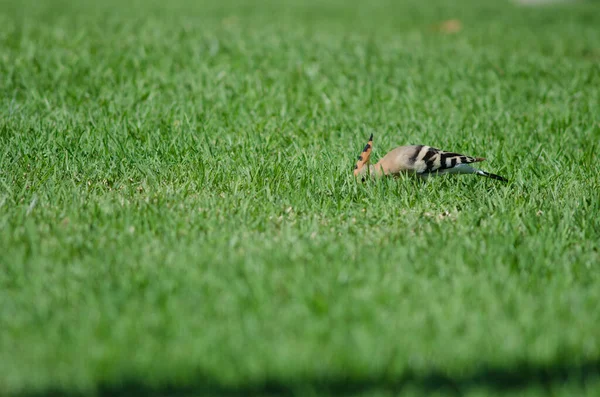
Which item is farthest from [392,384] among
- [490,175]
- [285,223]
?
[490,175]

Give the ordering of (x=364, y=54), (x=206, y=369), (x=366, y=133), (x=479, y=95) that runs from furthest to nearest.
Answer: (x=364, y=54) < (x=479, y=95) < (x=366, y=133) < (x=206, y=369)

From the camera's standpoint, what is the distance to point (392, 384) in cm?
245

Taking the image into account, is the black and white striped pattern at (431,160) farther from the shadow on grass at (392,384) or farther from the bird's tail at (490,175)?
the shadow on grass at (392,384)

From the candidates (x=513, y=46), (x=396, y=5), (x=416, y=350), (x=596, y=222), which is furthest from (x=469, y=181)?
(x=396, y=5)

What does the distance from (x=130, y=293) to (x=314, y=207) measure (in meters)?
1.52

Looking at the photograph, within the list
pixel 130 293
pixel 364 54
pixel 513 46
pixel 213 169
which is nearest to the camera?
pixel 130 293

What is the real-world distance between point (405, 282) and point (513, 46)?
763cm

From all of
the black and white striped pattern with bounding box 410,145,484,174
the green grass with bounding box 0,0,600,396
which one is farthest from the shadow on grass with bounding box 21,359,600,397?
the black and white striped pattern with bounding box 410,145,484,174

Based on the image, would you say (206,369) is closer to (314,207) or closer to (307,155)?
(314,207)

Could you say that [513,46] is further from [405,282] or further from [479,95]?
[405,282]

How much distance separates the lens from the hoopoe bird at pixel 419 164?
4465 millimetres

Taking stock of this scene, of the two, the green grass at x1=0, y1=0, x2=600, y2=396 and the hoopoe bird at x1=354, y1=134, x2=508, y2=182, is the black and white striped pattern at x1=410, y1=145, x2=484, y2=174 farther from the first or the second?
the green grass at x1=0, y1=0, x2=600, y2=396

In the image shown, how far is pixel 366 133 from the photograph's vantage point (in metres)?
5.81

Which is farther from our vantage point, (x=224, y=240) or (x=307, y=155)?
(x=307, y=155)
